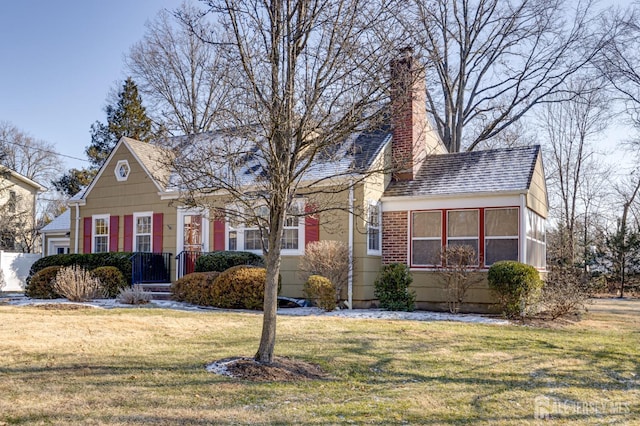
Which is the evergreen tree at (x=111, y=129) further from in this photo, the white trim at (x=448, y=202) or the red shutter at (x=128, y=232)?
the white trim at (x=448, y=202)

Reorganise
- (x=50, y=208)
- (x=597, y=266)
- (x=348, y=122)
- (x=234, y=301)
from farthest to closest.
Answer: (x=50, y=208)
(x=597, y=266)
(x=234, y=301)
(x=348, y=122)

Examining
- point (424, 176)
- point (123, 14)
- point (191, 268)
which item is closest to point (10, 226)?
point (191, 268)

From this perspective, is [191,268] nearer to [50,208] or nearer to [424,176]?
[424,176]

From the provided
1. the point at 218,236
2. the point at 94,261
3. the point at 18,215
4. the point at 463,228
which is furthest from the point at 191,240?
the point at 18,215

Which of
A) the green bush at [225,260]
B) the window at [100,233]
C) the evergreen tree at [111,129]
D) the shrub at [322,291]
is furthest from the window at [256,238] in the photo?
the evergreen tree at [111,129]

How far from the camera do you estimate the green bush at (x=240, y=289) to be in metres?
12.7

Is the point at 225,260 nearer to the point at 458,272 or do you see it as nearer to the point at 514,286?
the point at 458,272

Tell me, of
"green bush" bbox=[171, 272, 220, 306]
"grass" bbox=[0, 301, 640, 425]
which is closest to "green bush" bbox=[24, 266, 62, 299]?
"green bush" bbox=[171, 272, 220, 306]

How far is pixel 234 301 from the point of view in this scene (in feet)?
42.2

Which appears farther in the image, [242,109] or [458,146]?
[458,146]

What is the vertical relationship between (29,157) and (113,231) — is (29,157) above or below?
above

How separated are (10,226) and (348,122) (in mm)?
30257

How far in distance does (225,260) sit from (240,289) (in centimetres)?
214

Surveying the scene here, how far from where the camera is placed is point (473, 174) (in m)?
14.2
